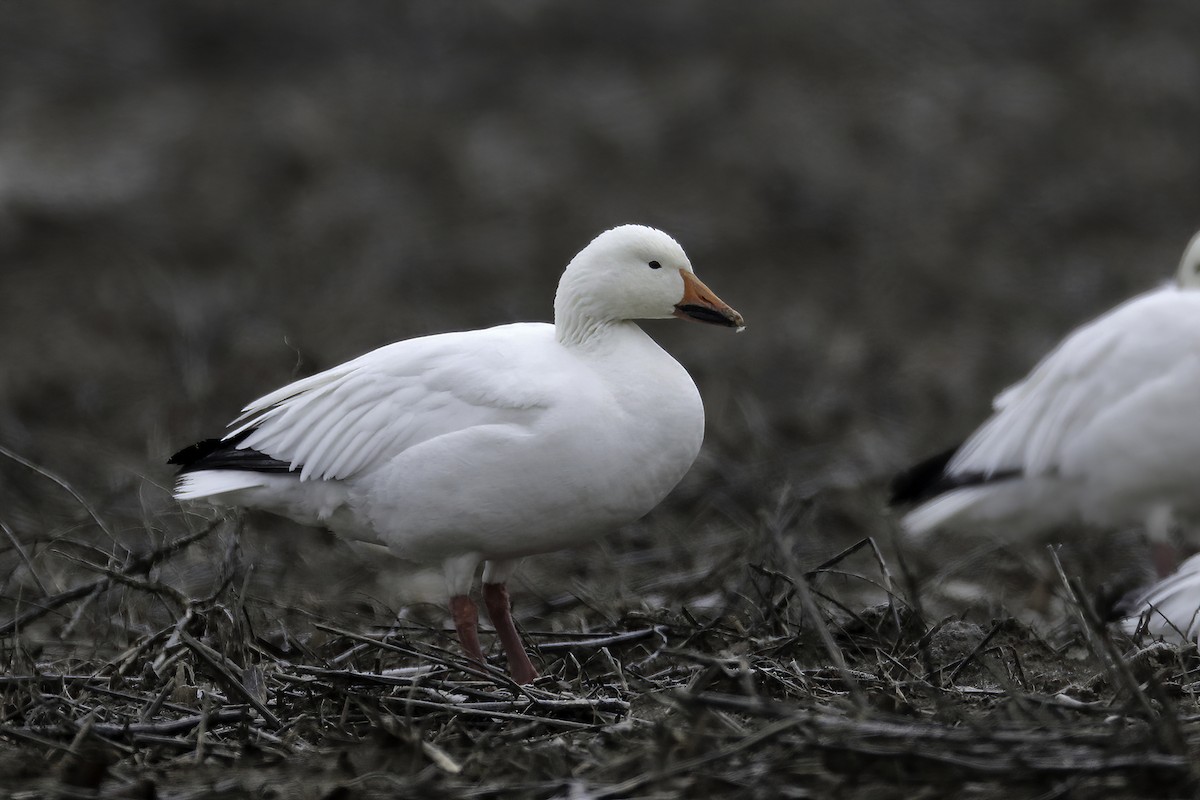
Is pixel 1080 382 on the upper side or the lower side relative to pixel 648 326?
upper

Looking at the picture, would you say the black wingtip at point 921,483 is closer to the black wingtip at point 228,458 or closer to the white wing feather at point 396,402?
the white wing feather at point 396,402

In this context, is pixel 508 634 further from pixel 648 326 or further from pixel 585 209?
pixel 585 209

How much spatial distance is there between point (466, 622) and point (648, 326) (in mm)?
7158

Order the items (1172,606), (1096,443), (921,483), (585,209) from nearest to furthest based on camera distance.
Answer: (1172,606) → (1096,443) → (921,483) → (585,209)

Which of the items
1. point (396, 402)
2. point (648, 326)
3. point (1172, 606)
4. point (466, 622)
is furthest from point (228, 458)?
point (648, 326)

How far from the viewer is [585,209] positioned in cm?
1534

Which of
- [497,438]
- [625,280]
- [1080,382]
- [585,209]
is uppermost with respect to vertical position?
[625,280]

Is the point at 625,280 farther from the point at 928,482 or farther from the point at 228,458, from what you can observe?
the point at 928,482

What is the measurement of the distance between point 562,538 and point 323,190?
1119 cm

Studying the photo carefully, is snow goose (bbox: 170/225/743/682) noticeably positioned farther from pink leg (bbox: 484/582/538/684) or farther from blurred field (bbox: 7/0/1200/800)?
→ blurred field (bbox: 7/0/1200/800)

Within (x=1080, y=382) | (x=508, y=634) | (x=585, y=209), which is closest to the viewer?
(x=508, y=634)

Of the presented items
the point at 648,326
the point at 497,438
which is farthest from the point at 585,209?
the point at 497,438

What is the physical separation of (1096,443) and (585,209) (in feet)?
29.2

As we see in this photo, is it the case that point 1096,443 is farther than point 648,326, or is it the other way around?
point 648,326
